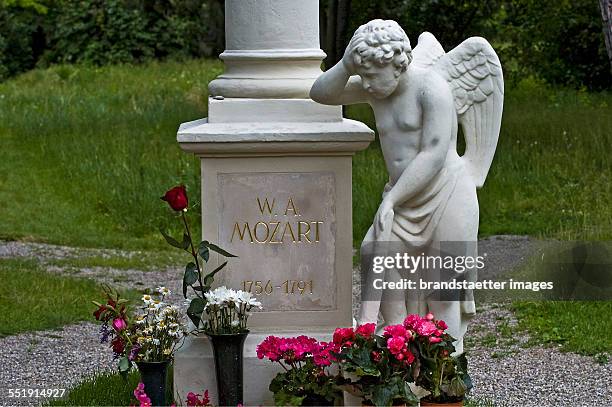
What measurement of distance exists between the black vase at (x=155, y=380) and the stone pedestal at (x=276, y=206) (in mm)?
254

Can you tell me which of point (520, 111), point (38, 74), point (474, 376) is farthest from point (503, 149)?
point (38, 74)

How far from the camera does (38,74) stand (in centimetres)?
2211

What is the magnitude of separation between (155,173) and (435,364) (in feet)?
26.4

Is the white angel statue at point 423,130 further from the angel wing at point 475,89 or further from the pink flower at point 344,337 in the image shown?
the pink flower at point 344,337

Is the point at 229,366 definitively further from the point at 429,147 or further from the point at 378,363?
the point at 429,147

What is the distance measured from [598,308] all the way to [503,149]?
5234 millimetres

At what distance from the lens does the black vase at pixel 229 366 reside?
5422 millimetres

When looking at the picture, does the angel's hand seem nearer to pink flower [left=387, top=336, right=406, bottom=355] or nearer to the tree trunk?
pink flower [left=387, top=336, right=406, bottom=355]

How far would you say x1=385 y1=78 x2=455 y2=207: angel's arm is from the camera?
5.29 metres

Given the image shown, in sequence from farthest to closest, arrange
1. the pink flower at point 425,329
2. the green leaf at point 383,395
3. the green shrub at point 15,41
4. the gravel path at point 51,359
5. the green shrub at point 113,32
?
1. the green shrub at point 15,41
2. the green shrub at point 113,32
3. the gravel path at point 51,359
4. the pink flower at point 425,329
5. the green leaf at point 383,395

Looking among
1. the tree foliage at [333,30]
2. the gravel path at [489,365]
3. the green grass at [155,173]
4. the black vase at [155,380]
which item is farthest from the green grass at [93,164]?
the black vase at [155,380]

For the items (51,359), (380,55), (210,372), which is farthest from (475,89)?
(51,359)

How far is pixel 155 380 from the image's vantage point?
5.41m

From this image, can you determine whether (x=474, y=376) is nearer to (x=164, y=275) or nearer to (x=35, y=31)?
(x=164, y=275)
